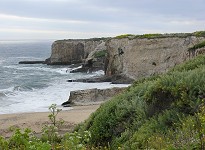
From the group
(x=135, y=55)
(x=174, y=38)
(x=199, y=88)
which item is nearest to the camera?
(x=199, y=88)

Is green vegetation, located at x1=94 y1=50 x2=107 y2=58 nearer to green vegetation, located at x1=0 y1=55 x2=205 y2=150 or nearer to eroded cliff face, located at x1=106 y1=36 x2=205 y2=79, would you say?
eroded cliff face, located at x1=106 y1=36 x2=205 y2=79

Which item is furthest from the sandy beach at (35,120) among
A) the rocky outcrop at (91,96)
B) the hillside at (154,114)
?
the hillside at (154,114)

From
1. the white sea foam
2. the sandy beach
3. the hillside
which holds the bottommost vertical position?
the white sea foam

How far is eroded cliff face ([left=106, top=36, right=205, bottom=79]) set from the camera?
3759cm

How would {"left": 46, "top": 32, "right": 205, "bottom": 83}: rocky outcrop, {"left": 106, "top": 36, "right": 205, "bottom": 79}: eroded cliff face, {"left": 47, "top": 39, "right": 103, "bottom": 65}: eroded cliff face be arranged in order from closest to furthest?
{"left": 46, "top": 32, "right": 205, "bottom": 83}: rocky outcrop < {"left": 106, "top": 36, "right": 205, "bottom": 79}: eroded cliff face < {"left": 47, "top": 39, "right": 103, "bottom": 65}: eroded cliff face

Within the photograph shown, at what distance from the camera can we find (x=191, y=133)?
179 inches

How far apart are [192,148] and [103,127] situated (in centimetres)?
363

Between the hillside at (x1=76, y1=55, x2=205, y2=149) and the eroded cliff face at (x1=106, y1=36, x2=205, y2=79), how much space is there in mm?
28895

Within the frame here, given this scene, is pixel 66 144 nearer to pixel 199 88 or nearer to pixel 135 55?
pixel 199 88

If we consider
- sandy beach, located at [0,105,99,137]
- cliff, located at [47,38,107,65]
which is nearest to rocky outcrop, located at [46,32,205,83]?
sandy beach, located at [0,105,99,137]

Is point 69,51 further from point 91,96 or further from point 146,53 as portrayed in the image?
point 91,96

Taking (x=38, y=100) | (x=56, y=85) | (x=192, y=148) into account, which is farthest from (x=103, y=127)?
(x=56, y=85)

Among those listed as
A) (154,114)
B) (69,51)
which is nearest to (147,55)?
(69,51)

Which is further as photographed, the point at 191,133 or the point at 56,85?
the point at 56,85
